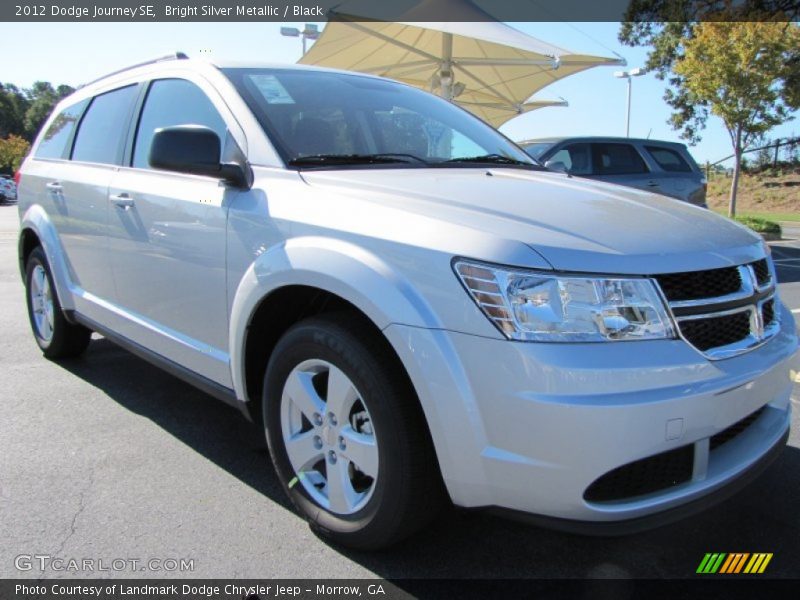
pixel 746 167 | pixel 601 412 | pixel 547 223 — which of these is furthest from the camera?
pixel 746 167

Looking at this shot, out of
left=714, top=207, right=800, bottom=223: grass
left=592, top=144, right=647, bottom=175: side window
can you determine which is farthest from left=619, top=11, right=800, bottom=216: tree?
left=592, top=144, right=647, bottom=175: side window

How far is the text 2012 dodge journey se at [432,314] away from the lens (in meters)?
1.81

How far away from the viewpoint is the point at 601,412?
1736mm

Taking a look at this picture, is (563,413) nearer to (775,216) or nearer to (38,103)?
(775,216)

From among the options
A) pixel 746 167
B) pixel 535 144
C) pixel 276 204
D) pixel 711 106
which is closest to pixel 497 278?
pixel 276 204

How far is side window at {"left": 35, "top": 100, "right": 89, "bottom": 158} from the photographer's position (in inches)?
170

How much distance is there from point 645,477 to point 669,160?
8685 mm

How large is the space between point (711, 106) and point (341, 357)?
698 inches

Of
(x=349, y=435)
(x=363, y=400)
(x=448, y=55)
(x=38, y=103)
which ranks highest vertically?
(x=38, y=103)

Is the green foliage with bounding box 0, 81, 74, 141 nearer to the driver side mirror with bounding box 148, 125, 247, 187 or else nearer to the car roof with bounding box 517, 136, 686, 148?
the car roof with bounding box 517, 136, 686, 148

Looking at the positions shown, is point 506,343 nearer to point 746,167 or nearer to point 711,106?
point 711,106

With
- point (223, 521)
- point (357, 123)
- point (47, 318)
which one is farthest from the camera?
point (47, 318)
